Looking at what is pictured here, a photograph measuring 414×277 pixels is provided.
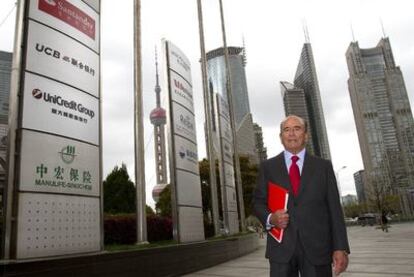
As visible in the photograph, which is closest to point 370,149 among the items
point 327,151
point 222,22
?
point 327,151

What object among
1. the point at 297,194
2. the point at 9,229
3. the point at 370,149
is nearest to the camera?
the point at 297,194

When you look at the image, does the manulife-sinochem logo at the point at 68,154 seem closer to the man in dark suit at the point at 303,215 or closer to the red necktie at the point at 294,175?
the man in dark suit at the point at 303,215

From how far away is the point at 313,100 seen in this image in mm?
139875

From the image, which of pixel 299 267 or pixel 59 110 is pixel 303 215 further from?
pixel 59 110

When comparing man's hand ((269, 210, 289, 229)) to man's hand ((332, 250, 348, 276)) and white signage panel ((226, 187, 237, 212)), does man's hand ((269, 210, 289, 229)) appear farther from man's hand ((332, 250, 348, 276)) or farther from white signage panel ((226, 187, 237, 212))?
white signage panel ((226, 187, 237, 212))

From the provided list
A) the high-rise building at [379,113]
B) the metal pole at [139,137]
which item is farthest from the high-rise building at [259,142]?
the metal pole at [139,137]

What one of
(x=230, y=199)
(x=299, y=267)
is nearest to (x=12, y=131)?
(x=299, y=267)

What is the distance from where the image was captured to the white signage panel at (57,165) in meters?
6.20

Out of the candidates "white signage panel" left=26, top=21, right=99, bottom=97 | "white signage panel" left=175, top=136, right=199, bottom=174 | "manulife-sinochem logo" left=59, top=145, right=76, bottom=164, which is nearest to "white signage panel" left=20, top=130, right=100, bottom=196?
"manulife-sinochem logo" left=59, top=145, right=76, bottom=164

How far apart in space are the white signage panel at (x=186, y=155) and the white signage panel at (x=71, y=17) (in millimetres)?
4217

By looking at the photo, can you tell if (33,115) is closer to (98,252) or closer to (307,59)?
(98,252)

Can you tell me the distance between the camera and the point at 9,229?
573 cm

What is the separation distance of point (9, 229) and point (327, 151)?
407ft

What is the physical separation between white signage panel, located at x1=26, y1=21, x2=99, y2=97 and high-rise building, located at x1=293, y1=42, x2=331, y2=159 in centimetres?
9487
